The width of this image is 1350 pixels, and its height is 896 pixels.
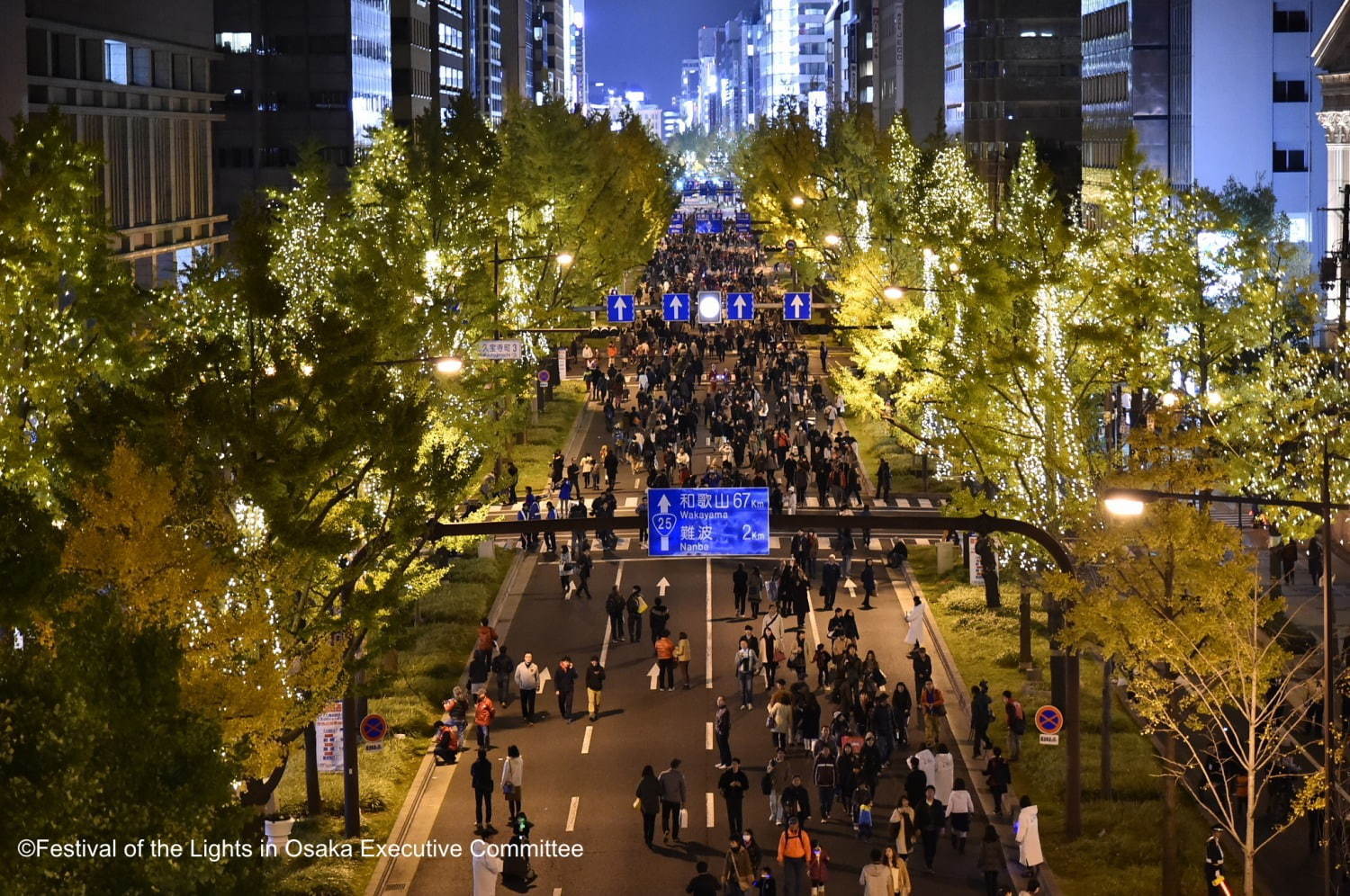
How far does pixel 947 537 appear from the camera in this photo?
48.8 meters

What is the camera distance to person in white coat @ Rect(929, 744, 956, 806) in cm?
2934

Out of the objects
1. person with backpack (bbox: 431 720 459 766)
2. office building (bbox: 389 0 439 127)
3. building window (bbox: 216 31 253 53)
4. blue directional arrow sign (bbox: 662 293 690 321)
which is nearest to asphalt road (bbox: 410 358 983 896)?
person with backpack (bbox: 431 720 459 766)

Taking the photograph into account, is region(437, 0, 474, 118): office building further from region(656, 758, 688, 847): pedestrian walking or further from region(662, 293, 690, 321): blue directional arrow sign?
region(656, 758, 688, 847): pedestrian walking

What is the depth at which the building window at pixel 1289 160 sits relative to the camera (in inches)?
3450

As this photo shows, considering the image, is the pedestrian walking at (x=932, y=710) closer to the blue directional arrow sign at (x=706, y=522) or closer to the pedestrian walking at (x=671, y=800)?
the blue directional arrow sign at (x=706, y=522)

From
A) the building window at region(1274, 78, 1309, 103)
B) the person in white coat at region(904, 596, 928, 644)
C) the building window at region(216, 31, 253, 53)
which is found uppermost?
the building window at region(216, 31, 253, 53)

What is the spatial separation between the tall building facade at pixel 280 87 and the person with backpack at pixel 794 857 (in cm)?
8621

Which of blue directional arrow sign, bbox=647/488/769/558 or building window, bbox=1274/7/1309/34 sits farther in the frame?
building window, bbox=1274/7/1309/34

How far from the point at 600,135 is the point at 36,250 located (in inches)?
3322

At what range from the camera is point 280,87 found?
4345 inches

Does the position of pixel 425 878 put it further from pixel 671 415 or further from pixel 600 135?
pixel 600 135

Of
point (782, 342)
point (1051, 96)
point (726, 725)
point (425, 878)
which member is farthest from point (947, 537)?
point (1051, 96)

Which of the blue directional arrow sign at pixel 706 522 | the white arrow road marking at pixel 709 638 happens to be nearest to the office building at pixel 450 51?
the white arrow road marking at pixel 709 638

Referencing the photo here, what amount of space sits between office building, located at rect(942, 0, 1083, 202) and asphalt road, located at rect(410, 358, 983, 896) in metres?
83.0
